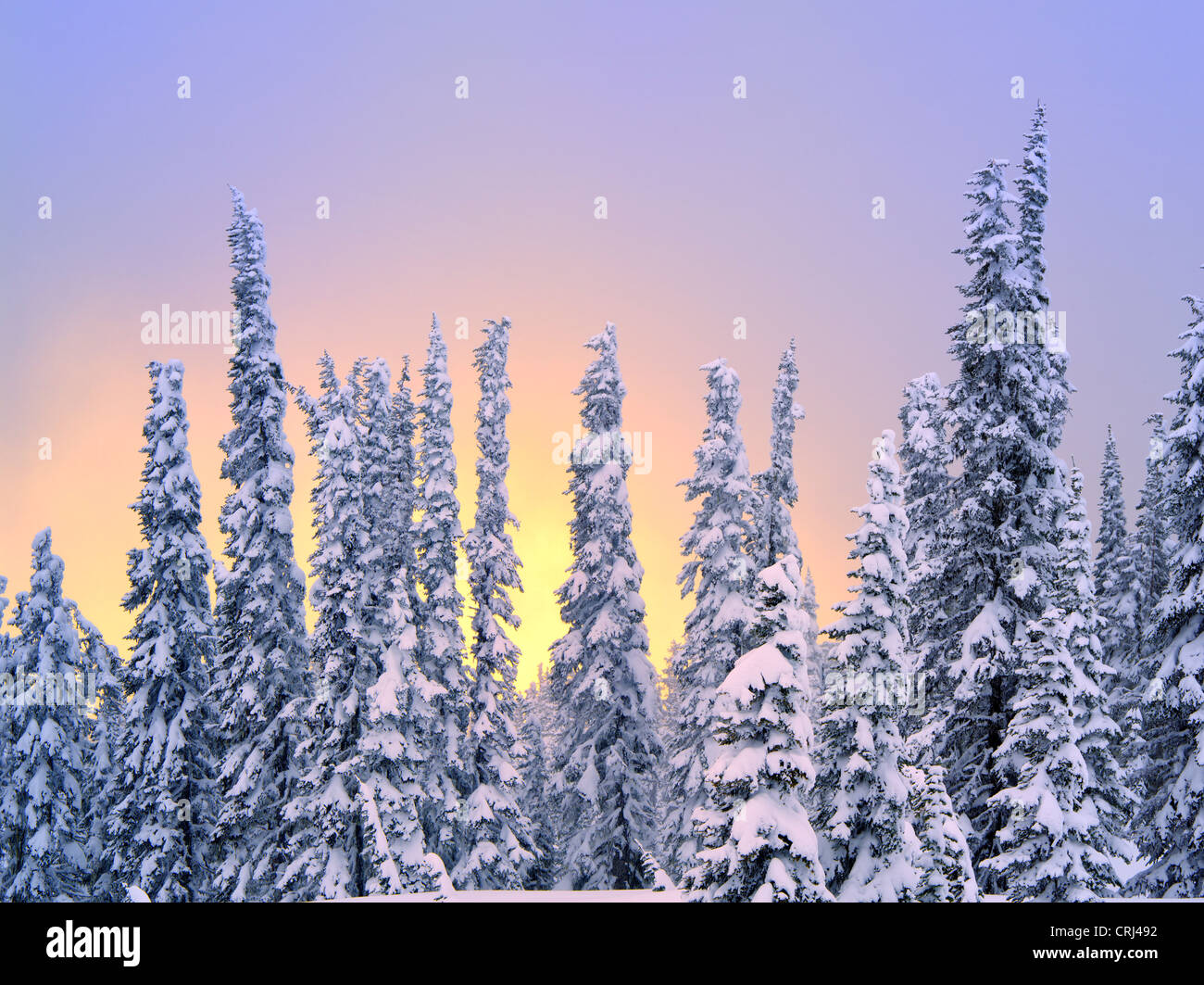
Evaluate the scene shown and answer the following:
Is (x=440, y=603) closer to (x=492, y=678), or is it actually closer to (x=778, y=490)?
(x=492, y=678)

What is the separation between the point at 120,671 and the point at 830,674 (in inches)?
993

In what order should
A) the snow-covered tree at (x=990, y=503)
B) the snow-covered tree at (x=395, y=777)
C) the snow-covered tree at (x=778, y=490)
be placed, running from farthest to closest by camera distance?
the snow-covered tree at (x=778, y=490)
the snow-covered tree at (x=395, y=777)
the snow-covered tree at (x=990, y=503)

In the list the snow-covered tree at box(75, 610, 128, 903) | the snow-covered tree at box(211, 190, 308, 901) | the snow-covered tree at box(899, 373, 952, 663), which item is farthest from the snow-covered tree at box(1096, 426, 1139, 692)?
the snow-covered tree at box(75, 610, 128, 903)

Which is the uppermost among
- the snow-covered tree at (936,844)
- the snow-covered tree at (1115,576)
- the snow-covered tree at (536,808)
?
the snow-covered tree at (1115,576)

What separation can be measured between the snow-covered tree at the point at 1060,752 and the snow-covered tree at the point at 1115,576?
23.9 meters

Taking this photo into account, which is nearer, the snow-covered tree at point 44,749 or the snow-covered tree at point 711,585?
the snow-covered tree at point 711,585

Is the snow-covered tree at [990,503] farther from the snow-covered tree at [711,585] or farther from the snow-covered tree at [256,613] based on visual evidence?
the snow-covered tree at [256,613]

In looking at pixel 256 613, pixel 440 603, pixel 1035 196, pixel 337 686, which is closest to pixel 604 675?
pixel 440 603

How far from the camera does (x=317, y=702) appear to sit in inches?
1168

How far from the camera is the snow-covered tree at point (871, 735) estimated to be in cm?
1803

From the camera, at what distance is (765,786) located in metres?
17.0

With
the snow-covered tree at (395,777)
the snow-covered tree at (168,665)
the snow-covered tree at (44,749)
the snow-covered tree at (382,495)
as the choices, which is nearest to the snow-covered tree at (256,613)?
the snow-covered tree at (168,665)

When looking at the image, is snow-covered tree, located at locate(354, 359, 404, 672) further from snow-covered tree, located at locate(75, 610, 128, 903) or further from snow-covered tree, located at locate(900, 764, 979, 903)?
snow-covered tree, located at locate(900, 764, 979, 903)
